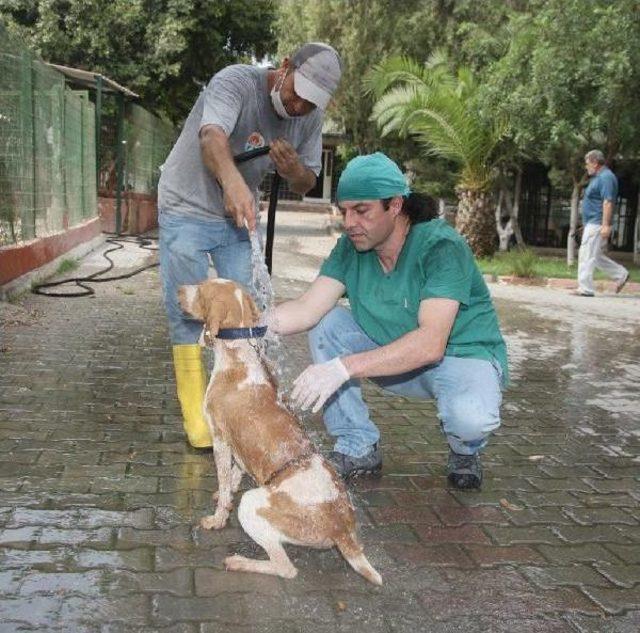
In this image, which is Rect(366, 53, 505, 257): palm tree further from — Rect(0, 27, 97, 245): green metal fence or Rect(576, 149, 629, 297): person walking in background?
Rect(0, 27, 97, 245): green metal fence

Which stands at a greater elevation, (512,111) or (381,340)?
(512,111)

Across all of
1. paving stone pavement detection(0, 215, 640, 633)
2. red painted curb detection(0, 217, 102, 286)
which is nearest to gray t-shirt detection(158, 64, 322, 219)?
paving stone pavement detection(0, 215, 640, 633)

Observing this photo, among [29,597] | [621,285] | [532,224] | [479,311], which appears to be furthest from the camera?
[532,224]

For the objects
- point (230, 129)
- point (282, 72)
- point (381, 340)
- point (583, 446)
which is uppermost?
point (282, 72)

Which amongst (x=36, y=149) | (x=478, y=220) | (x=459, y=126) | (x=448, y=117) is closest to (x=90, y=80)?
(x=36, y=149)

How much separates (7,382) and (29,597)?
3379mm

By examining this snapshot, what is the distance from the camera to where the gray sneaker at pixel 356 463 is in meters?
4.45

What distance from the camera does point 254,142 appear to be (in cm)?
475

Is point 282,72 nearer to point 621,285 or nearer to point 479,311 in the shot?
point 479,311

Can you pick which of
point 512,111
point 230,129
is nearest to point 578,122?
point 512,111

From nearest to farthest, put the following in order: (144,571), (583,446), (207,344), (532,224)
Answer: (144,571) → (207,344) → (583,446) → (532,224)

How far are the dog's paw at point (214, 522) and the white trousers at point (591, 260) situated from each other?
11.1 metres

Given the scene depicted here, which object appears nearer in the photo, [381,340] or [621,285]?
[381,340]

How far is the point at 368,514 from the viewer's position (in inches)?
158
